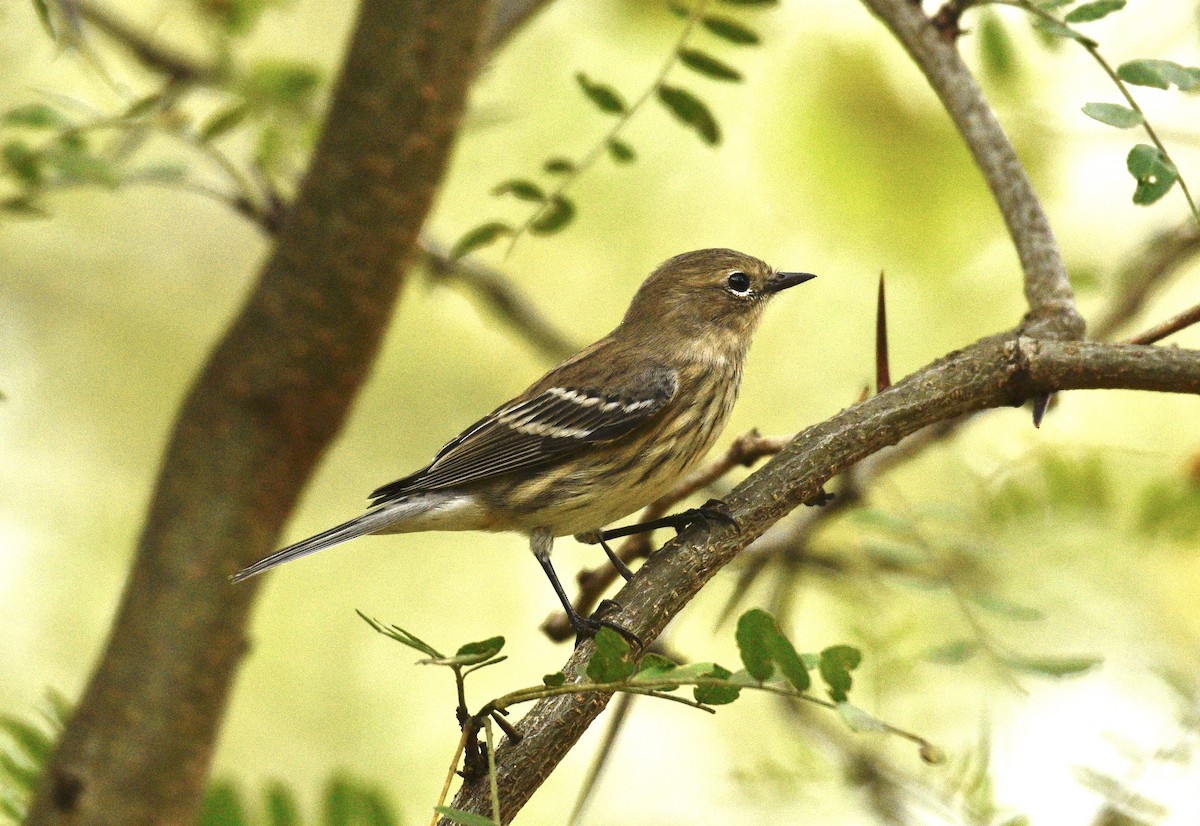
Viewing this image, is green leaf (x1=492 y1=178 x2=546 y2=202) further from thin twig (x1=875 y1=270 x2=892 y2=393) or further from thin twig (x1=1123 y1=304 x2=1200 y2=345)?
thin twig (x1=1123 y1=304 x2=1200 y2=345)

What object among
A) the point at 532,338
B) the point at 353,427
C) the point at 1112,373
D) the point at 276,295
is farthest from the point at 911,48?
the point at 353,427

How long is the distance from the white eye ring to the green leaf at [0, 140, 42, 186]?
2299 mm

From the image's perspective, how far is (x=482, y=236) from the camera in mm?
3148

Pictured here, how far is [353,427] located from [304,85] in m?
3.43

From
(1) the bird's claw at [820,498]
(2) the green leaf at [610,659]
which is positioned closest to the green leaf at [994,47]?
(1) the bird's claw at [820,498]

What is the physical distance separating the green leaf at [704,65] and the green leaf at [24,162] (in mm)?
1662

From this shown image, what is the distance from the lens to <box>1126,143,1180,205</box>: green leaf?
7.16 feet

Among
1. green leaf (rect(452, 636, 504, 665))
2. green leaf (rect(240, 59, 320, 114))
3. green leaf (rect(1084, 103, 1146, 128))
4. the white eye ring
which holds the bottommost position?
green leaf (rect(452, 636, 504, 665))

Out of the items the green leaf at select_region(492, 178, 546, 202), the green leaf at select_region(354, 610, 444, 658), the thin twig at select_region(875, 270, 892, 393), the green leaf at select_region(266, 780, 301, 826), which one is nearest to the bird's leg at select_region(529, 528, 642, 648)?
the green leaf at select_region(354, 610, 444, 658)

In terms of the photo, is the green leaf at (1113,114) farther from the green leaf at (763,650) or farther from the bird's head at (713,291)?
the bird's head at (713,291)

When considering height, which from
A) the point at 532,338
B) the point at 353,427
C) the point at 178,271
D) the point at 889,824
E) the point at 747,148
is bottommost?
the point at 889,824

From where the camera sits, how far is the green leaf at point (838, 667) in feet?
6.15

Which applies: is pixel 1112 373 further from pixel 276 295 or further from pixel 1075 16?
pixel 276 295

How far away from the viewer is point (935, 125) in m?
5.14
